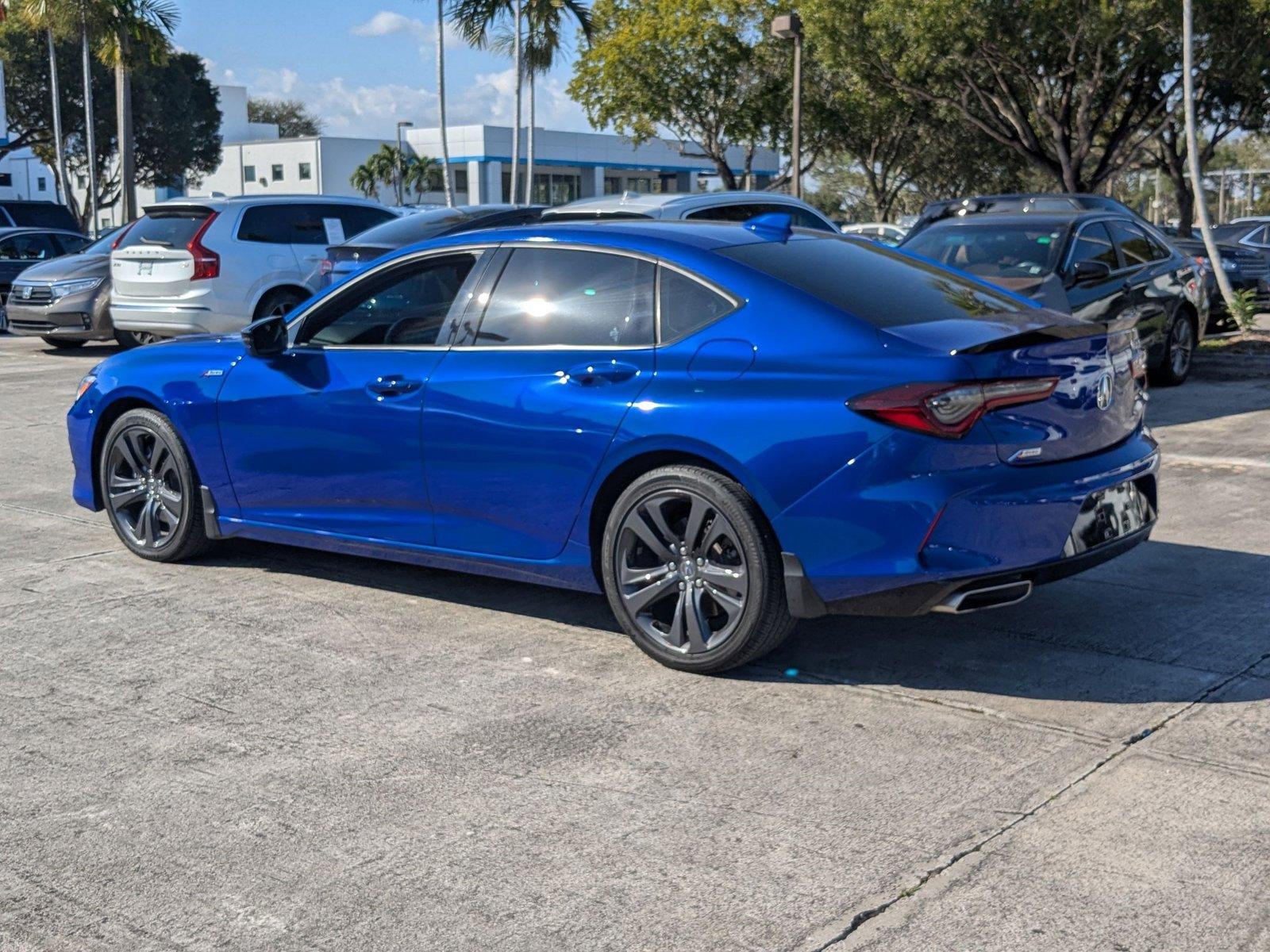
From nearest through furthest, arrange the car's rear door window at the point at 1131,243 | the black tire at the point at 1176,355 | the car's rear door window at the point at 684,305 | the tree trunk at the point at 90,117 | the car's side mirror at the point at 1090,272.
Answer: the car's rear door window at the point at 684,305
the car's side mirror at the point at 1090,272
the car's rear door window at the point at 1131,243
the black tire at the point at 1176,355
the tree trunk at the point at 90,117

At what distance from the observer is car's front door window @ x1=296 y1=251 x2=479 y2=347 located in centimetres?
600

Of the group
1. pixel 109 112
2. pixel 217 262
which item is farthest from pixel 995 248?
pixel 109 112

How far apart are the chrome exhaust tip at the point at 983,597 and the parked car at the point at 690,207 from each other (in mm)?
6246

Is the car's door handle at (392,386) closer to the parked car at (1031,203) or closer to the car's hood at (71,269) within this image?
the parked car at (1031,203)

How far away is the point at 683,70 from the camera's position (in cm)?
4816

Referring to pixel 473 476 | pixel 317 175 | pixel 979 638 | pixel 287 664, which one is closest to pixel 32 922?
pixel 287 664

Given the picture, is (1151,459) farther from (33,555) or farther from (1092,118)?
(1092,118)

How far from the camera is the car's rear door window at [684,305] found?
526cm

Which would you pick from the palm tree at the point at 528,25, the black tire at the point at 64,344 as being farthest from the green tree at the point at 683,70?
the black tire at the point at 64,344

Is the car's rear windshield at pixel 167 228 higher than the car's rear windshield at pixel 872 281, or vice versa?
the car's rear windshield at pixel 167 228

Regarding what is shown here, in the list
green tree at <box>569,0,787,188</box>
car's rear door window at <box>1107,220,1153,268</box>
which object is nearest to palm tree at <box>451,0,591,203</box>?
green tree at <box>569,0,787,188</box>

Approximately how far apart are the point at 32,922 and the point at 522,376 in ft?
8.91

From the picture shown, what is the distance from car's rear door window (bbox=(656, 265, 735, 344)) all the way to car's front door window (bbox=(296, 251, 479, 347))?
0.94 metres

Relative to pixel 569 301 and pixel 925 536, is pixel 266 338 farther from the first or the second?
pixel 925 536
